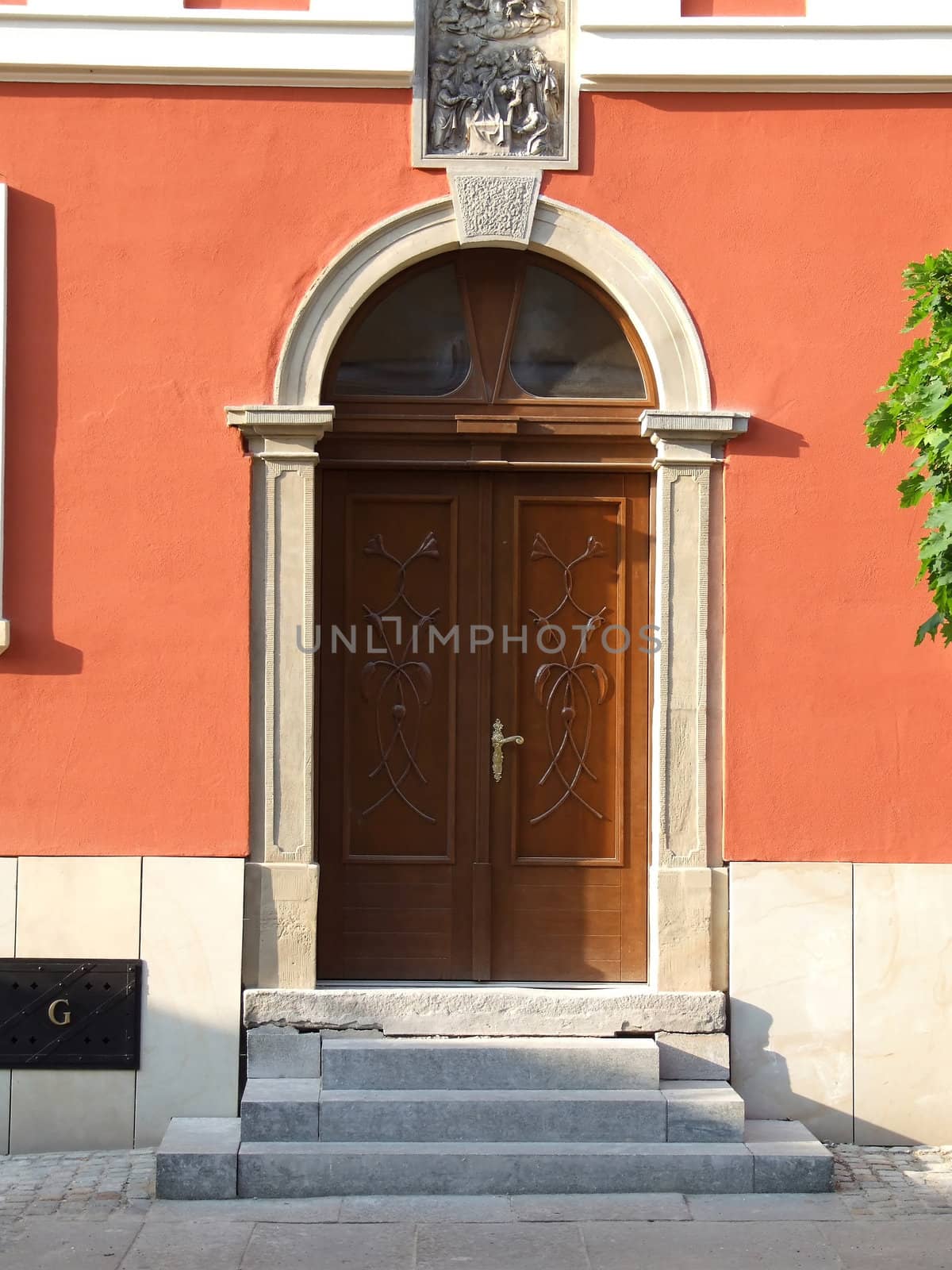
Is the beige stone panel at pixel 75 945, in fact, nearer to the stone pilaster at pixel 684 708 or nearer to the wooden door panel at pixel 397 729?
the wooden door panel at pixel 397 729

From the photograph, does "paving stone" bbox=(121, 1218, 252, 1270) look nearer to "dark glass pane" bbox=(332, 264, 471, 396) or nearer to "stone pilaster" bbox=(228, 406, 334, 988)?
"stone pilaster" bbox=(228, 406, 334, 988)

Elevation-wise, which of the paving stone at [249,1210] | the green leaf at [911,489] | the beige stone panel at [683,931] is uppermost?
the green leaf at [911,489]

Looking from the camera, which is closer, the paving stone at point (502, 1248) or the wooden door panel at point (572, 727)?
the paving stone at point (502, 1248)

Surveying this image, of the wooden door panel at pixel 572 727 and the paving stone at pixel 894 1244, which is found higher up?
the wooden door panel at pixel 572 727

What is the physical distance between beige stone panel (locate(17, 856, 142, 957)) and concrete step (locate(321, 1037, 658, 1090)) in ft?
3.39

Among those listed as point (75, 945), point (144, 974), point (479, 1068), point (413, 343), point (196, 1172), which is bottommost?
point (196, 1172)

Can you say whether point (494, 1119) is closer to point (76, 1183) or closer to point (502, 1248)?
point (502, 1248)

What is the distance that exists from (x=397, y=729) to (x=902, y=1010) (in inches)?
96.7

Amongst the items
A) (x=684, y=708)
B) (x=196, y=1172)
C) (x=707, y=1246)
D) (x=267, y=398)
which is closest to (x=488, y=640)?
(x=684, y=708)

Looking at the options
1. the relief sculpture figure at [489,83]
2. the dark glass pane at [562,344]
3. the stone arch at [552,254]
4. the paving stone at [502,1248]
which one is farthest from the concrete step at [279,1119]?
the relief sculpture figure at [489,83]

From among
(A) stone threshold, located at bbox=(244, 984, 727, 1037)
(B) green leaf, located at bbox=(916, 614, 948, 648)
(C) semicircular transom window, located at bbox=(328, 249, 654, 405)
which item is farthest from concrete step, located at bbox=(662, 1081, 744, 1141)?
(C) semicircular transom window, located at bbox=(328, 249, 654, 405)

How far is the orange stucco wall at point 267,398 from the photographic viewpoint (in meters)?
5.73

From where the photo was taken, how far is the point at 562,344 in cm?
606

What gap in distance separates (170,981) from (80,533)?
75.0 inches
